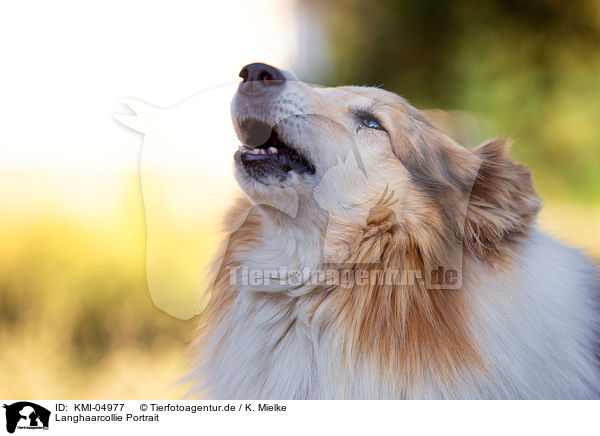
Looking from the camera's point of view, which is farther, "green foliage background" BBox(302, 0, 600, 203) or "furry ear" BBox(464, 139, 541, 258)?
"green foliage background" BBox(302, 0, 600, 203)

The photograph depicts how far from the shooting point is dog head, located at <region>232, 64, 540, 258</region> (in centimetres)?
162

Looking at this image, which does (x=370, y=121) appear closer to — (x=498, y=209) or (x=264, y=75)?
(x=264, y=75)

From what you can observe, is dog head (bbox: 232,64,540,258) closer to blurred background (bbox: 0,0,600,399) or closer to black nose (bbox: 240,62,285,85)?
black nose (bbox: 240,62,285,85)

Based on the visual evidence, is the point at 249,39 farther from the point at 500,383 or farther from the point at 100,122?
the point at 500,383

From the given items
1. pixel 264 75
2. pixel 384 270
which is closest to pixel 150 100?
pixel 264 75

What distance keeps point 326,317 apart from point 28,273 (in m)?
1.20

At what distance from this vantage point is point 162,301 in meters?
1.91

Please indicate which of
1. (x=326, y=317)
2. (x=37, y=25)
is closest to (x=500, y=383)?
(x=326, y=317)

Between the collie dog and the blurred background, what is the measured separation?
31 centimetres
